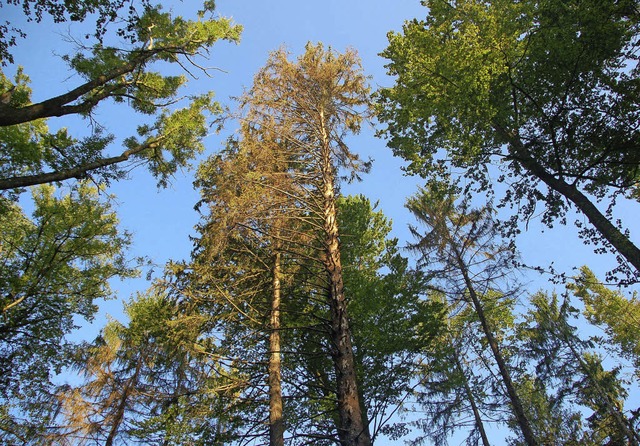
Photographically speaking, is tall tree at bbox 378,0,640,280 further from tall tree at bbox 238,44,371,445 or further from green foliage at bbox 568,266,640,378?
green foliage at bbox 568,266,640,378

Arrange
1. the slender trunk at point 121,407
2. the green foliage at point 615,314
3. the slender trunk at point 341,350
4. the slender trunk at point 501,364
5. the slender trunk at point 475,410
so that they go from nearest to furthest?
the slender trunk at point 341,350 < the slender trunk at point 501,364 < the slender trunk at point 121,407 < the slender trunk at point 475,410 < the green foliage at point 615,314

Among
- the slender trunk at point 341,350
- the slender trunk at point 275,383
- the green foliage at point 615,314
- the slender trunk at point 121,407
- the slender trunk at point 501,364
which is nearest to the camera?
the slender trunk at point 341,350

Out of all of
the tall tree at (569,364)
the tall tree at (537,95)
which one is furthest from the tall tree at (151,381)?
the tall tree at (569,364)

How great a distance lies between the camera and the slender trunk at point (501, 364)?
945 centimetres

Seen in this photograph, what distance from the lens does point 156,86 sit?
8.37 m

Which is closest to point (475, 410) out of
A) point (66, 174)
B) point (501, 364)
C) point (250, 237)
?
point (501, 364)

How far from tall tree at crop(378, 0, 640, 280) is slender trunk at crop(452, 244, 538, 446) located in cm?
286

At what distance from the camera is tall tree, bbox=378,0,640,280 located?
7.41m

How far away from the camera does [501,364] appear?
407 inches

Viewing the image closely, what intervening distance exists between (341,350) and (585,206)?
584cm

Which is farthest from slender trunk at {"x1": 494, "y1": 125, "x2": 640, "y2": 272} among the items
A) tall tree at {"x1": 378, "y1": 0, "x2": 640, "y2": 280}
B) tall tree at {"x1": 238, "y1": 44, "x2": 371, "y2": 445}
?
tall tree at {"x1": 238, "y1": 44, "x2": 371, "y2": 445}

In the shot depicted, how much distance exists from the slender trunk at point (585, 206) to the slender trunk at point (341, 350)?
16.0 ft

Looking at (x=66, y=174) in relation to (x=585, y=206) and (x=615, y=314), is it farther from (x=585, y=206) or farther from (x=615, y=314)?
(x=615, y=314)

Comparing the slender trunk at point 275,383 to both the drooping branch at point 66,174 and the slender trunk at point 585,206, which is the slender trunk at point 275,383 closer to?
the drooping branch at point 66,174
